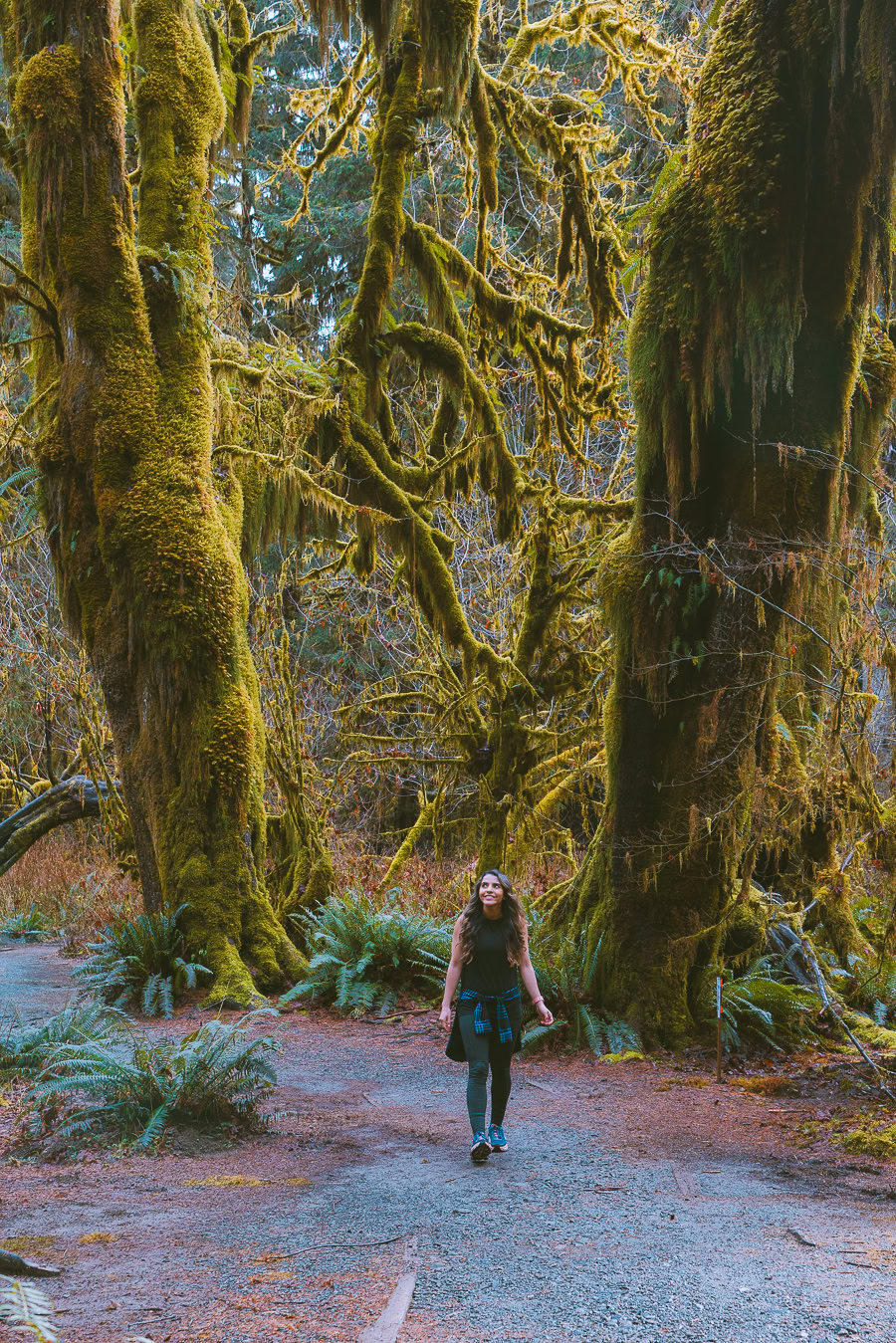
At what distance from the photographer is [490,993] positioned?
5.87 metres

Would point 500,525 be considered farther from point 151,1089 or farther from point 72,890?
point 72,890

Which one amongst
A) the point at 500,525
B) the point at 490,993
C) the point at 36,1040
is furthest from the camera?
the point at 500,525

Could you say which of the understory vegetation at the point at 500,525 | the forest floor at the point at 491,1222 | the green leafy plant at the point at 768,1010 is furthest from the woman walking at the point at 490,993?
the green leafy plant at the point at 768,1010

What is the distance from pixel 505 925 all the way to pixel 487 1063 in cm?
76

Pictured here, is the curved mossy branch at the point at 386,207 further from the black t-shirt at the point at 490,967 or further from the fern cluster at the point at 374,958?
the black t-shirt at the point at 490,967

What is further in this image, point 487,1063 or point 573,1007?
point 573,1007

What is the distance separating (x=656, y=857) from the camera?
8.30 metres

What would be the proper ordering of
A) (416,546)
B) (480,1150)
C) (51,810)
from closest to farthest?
1. (480,1150)
2. (416,546)
3. (51,810)

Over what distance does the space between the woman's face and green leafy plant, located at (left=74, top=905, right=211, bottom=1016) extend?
14.1ft

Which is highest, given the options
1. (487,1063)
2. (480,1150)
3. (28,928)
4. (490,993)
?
(490,993)

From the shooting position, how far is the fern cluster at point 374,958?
1003 centimetres

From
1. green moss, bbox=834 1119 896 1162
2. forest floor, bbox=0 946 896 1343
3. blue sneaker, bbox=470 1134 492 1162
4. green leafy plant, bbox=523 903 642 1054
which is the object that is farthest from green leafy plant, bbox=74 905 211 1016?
green moss, bbox=834 1119 896 1162

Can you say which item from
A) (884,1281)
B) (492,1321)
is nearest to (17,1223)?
(492,1321)

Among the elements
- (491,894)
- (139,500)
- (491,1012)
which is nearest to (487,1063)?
(491,1012)
